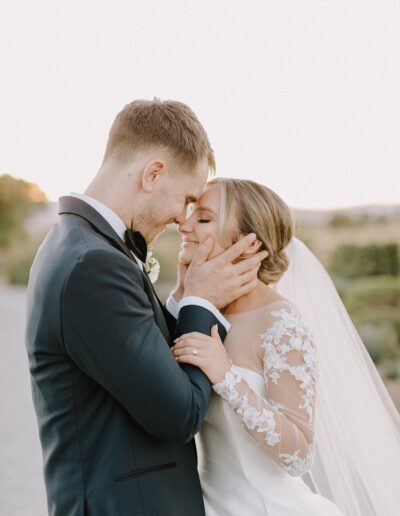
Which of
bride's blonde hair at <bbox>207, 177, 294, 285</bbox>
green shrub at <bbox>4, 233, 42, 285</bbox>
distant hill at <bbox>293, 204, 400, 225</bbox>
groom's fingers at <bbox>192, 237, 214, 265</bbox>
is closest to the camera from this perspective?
groom's fingers at <bbox>192, 237, 214, 265</bbox>

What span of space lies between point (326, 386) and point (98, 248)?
1624 mm

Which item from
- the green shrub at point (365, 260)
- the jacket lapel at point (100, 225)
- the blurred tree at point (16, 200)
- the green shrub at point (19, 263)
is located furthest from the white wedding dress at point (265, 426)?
the blurred tree at point (16, 200)

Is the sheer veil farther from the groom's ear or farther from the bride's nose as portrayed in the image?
the groom's ear

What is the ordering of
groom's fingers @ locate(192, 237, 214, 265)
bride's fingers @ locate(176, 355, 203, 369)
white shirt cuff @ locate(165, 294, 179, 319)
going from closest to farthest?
bride's fingers @ locate(176, 355, 203, 369) → groom's fingers @ locate(192, 237, 214, 265) → white shirt cuff @ locate(165, 294, 179, 319)

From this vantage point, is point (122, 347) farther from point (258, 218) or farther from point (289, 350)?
point (258, 218)

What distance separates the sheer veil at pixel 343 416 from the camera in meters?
3.08

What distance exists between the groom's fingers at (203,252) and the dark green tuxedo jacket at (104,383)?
33cm

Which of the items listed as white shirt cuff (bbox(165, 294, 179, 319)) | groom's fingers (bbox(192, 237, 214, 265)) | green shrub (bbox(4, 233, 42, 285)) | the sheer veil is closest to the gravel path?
the sheer veil

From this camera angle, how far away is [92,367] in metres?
1.88

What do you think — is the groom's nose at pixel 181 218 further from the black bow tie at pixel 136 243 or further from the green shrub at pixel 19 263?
the green shrub at pixel 19 263

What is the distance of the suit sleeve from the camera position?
1.83 meters

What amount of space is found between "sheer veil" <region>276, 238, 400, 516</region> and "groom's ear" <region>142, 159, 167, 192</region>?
3.13 feet

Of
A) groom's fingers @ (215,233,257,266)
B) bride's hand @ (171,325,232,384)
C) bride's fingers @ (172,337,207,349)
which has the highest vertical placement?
groom's fingers @ (215,233,257,266)

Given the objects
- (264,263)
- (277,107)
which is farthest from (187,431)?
(277,107)
